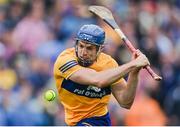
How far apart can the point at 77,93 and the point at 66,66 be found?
13.7 inches

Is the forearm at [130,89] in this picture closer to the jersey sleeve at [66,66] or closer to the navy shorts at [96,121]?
the navy shorts at [96,121]

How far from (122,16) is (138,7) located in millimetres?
477

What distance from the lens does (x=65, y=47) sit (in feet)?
51.1

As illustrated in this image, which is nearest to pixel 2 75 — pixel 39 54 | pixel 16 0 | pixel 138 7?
pixel 39 54

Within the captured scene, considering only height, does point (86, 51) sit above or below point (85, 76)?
above

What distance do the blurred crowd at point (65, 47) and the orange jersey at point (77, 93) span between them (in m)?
4.09

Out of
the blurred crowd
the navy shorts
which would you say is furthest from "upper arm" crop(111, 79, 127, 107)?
the blurred crowd

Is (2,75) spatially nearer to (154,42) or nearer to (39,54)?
(39,54)

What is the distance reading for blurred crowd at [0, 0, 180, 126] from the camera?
1439 cm

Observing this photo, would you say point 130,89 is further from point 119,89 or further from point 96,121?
point 96,121

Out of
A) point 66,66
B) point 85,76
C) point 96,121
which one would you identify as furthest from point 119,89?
point 66,66

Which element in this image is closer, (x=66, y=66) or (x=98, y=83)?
(x=98, y=83)

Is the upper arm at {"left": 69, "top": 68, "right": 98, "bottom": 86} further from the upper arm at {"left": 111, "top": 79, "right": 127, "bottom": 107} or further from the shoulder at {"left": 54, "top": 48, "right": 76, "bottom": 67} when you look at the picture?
the upper arm at {"left": 111, "top": 79, "right": 127, "bottom": 107}

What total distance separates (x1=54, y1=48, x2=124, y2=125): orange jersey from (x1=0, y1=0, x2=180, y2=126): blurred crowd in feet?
13.4
